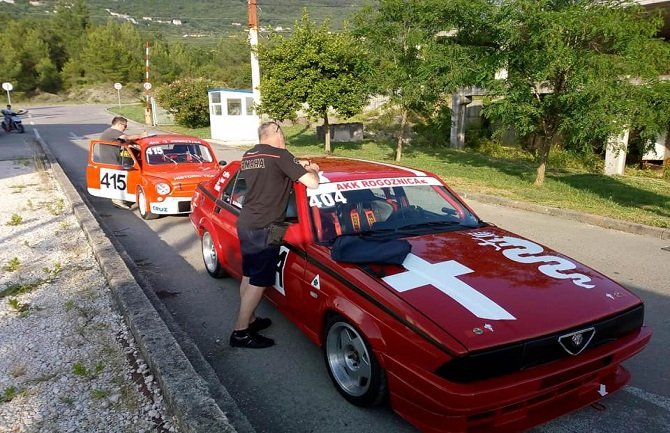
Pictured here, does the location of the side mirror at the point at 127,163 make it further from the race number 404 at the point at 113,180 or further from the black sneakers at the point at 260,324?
the black sneakers at the point at 260,324

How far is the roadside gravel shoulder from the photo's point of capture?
9.68 feet

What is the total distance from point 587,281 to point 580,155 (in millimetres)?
15644

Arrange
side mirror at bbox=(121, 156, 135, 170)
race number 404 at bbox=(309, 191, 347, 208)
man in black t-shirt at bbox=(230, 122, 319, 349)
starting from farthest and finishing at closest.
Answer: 1. side mirror at bbox=(121, 156, 135, 170)
2. race number 404 at bbox=(309, 191, 347, 208)
3. man in black t-shirt at bbox=(230, 122, 319, 349)

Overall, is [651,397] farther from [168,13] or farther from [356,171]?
[168,13]

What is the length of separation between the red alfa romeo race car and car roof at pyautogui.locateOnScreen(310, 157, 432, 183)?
0.03 metres

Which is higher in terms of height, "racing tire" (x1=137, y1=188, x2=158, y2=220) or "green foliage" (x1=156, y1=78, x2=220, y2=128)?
"green foliage" (x1=156, y1=78, x2=220, y2=128)

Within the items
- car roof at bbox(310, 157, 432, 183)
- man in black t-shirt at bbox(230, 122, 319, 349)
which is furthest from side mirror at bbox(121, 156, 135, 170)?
man in black t-shirt at bbox(230, 122, 319, 349)

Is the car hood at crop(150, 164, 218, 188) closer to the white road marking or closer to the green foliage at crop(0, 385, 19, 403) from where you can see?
the green foliage at crop(0, 385, 19, 403)

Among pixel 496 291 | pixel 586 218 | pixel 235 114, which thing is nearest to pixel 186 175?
pixel 496 291

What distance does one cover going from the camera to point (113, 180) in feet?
29.9

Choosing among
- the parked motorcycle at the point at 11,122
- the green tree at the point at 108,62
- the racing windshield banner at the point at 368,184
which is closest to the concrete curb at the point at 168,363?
the racing windshield banner at the point at 368,184

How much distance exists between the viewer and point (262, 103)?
19500mm

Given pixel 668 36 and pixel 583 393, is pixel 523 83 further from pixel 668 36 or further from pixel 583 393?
pixel 668 36

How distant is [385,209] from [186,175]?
5152mm
